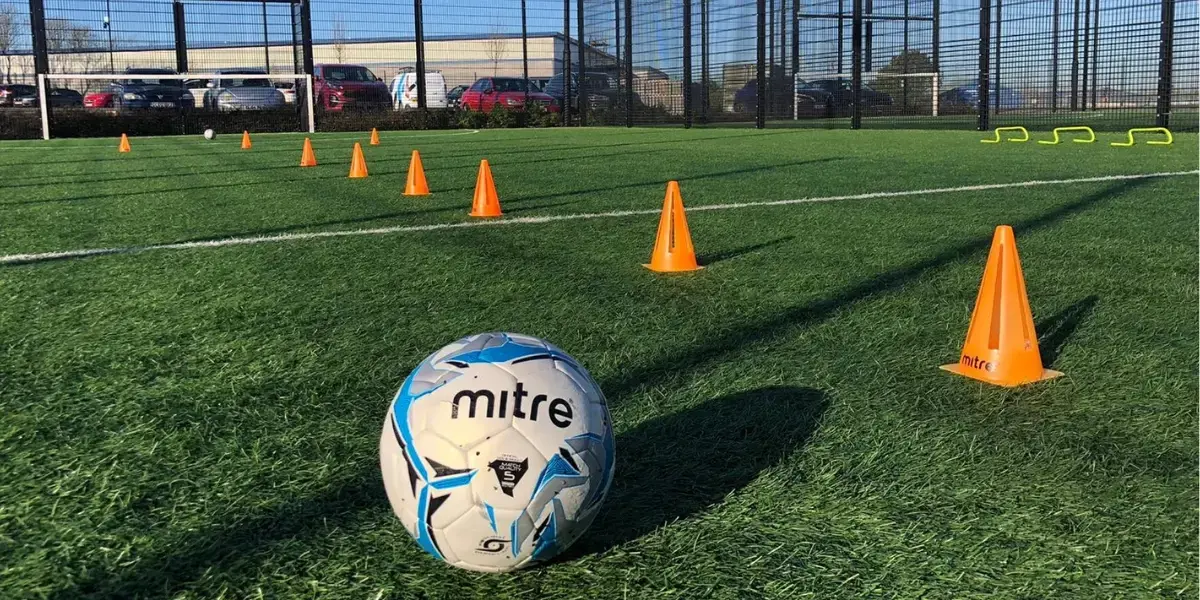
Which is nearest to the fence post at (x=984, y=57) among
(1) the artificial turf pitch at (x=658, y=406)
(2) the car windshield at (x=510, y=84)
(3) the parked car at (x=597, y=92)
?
(3) the parked car at (x=597, y=92)

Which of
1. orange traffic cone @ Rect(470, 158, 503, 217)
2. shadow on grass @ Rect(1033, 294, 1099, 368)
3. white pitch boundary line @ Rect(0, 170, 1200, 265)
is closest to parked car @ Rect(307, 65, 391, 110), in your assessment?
orange traffic cone @ Rect(470, 158, 503, 217)

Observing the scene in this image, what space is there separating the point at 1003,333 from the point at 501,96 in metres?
28.3

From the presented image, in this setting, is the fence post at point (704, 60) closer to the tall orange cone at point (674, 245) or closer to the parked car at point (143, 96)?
the parked car at point (143, 96)

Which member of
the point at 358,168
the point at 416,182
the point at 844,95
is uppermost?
the point at 844,95

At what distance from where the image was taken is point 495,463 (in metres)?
1.88

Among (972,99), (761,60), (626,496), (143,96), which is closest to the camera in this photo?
(626,496)

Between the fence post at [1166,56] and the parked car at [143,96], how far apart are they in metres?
21.5

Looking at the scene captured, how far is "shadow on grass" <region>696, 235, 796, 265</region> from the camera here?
5359mm

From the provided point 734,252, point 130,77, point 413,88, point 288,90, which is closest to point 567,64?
point 413,88

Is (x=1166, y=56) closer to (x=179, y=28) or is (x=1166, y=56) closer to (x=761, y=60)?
(x=761, y=60)

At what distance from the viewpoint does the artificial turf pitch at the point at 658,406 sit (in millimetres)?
1991

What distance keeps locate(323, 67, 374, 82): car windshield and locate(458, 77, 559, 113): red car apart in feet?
9.32

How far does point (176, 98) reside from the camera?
25.9 metres

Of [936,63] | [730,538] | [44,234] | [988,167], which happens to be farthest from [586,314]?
[936,63]
